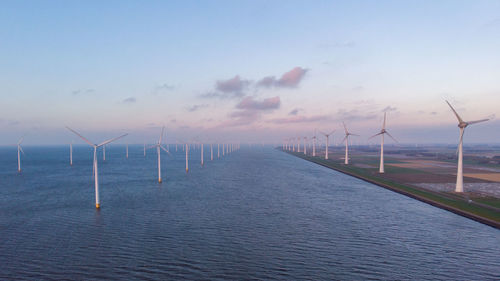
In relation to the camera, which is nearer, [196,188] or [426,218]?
[426,218]

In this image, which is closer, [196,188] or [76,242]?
[76,242]

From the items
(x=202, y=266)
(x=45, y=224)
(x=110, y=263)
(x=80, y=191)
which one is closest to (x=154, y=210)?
(x=45, y=224)

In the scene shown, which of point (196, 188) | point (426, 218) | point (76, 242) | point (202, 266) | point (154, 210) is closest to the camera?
point (202, 266)

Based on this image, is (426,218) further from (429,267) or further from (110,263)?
(110,263)

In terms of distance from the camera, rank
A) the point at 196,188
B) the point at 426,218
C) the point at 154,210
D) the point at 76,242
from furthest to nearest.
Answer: the point at 196,188, the point at 154,210, the point at 426,218, the point at 76,242

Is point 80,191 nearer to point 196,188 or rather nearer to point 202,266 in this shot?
point 196,188

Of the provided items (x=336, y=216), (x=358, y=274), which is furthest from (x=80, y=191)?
(x=358, y=274)
